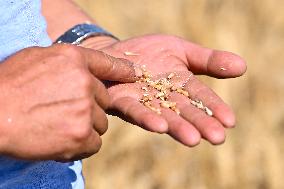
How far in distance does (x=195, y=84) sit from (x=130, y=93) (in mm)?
110

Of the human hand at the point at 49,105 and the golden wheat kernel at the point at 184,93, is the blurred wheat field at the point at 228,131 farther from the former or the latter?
the human hand at the point at 49,105

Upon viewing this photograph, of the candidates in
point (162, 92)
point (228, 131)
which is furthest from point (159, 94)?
point (228, 131)

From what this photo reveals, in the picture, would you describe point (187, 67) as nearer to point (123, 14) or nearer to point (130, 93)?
point (130, 93)

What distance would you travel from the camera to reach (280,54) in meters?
3.32

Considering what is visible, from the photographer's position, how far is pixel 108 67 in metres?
1.15

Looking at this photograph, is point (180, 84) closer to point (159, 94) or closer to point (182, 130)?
point (159, 94)

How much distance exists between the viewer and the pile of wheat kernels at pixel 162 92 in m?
1.19

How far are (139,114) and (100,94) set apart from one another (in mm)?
87

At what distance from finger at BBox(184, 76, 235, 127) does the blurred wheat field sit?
1.84 metres

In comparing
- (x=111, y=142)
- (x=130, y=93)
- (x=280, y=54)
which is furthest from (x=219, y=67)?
(x=280, y=54)

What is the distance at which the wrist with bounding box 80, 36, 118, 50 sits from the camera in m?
1.46

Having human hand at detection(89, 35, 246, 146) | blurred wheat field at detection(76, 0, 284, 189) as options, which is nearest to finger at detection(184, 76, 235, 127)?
human hand at detection(89, 35, 246, 146)

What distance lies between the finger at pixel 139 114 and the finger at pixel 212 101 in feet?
0.32

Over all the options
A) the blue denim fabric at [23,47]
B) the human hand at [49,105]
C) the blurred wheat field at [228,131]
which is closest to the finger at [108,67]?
the human hand at [49,105]
